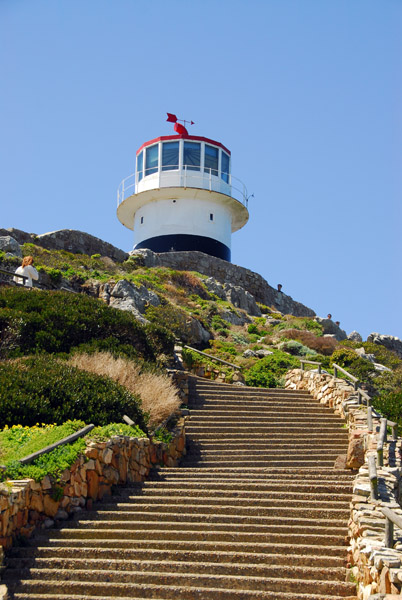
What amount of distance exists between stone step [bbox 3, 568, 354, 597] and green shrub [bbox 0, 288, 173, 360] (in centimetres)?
778

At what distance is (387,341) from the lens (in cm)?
3428

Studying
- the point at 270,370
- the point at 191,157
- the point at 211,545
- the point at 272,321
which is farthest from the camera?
the point at 191,157

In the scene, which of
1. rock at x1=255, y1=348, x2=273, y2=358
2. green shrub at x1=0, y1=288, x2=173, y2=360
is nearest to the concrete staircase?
green shrub at x1=0, y1=288, x2=173, y2=360

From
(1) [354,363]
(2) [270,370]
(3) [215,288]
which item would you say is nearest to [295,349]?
(1) [354,363]

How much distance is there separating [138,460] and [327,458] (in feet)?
12.6

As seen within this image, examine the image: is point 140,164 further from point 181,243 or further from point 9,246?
point 9,246

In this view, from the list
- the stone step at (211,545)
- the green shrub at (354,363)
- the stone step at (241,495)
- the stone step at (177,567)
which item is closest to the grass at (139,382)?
the stone step at (241,495)

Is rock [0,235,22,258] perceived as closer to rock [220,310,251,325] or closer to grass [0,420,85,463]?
rock [220,310,251,325]

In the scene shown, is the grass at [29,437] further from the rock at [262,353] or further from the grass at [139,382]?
the rock at [262,353]

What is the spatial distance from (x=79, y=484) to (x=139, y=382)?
432cm

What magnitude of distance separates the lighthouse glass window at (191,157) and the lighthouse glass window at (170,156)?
0.40 m

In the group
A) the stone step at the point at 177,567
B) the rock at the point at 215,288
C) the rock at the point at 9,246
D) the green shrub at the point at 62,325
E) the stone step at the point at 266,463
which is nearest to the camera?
the stone step at the point at 177,567

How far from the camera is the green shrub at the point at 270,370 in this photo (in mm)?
21766

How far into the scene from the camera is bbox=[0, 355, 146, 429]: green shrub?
39.7ft
